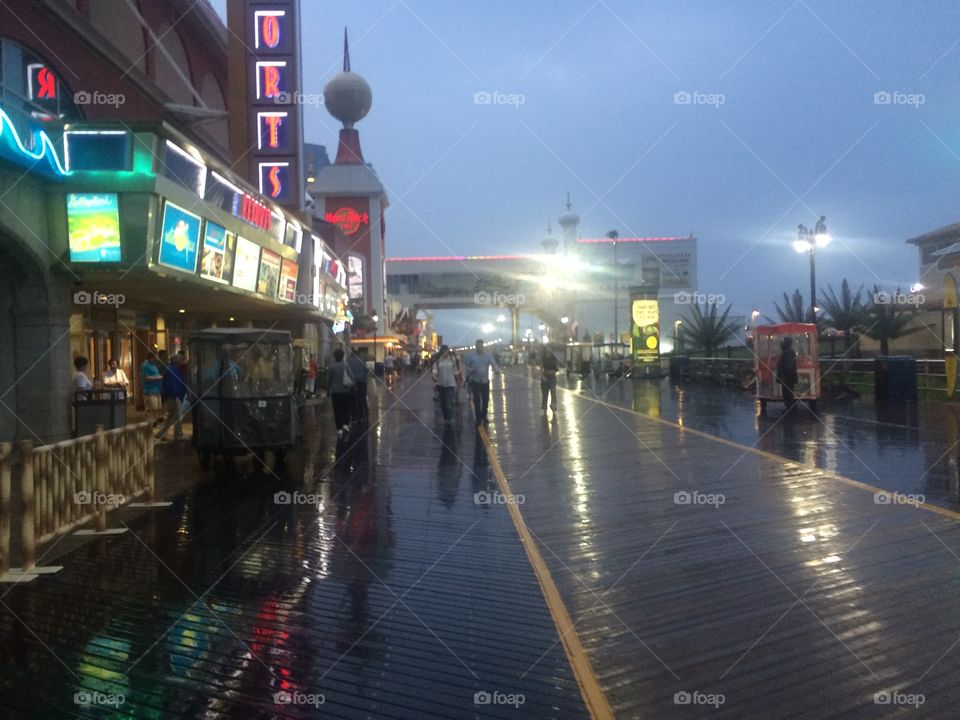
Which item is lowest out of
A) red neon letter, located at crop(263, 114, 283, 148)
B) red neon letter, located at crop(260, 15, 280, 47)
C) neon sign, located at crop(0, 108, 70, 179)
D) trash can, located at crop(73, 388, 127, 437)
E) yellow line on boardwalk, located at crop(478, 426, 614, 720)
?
yellow line on boardwalk, located at crop(478, 426, 614, 720)

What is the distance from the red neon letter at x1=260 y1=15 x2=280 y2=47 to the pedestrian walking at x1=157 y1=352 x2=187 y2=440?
1230 cm

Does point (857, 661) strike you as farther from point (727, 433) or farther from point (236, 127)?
point (236, 127)

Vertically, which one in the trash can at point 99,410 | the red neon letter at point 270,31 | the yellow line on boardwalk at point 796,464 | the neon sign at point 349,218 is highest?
the neon sign at point 349,218

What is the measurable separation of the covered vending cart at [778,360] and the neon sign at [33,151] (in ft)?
50.3

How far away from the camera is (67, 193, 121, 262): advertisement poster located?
1470 centimetres

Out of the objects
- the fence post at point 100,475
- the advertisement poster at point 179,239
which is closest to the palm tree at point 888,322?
the advertisement poster at point 179,239

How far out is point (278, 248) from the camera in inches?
938

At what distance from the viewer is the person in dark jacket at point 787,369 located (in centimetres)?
2006

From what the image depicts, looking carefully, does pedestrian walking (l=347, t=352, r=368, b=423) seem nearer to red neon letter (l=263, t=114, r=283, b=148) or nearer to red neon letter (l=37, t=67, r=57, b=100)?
red neon letter (l=37, t=67, r=57, b=100)

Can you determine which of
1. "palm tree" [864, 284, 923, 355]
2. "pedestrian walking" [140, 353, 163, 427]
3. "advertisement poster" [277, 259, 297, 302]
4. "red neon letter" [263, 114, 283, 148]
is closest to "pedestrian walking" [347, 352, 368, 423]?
"pedestrian walking" [140, 353, 163, 427]

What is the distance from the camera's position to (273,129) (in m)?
26.5

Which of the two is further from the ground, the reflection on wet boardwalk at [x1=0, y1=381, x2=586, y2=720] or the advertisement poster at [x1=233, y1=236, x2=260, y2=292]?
the advertisement poster at [x1=233, y1=236, x2=260, y2=292]

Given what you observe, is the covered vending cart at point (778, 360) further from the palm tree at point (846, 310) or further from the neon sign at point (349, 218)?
the neon sign at point (349, 218)

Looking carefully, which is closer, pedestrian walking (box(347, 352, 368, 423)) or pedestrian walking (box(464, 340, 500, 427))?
pedestrian walking (box(464, 340, 500, 427))
